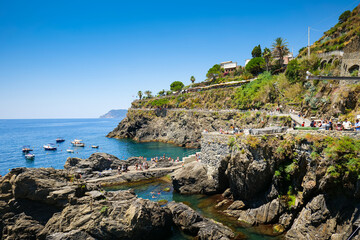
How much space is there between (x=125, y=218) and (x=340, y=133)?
738 inches

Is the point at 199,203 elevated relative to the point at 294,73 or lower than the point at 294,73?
lower

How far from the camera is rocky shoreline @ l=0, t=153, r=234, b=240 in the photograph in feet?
57.7

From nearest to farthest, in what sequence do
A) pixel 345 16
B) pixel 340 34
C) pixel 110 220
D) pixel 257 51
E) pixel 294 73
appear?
pixel 110 220 → pixel 294 73 → pixel 340 34 → pixel 345 16 → pixel 257 51

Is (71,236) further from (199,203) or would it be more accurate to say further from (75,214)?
(199,203)

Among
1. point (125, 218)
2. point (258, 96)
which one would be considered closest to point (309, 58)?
point (258, 96)

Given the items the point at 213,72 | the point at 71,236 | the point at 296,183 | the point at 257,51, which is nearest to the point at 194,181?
the point at 296,183

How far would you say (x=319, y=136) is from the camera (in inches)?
729

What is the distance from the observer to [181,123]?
78.9 m

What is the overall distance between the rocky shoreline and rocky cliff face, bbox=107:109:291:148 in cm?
2280

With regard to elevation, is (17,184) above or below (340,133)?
below

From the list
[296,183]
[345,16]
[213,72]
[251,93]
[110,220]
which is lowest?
[110,220]

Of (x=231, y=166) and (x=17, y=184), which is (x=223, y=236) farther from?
(x=17, y=184)

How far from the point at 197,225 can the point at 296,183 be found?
9617 mm

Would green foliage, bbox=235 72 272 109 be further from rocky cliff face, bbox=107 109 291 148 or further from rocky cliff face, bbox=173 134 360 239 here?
rocky cliff face, bbox=173 134 360 239
